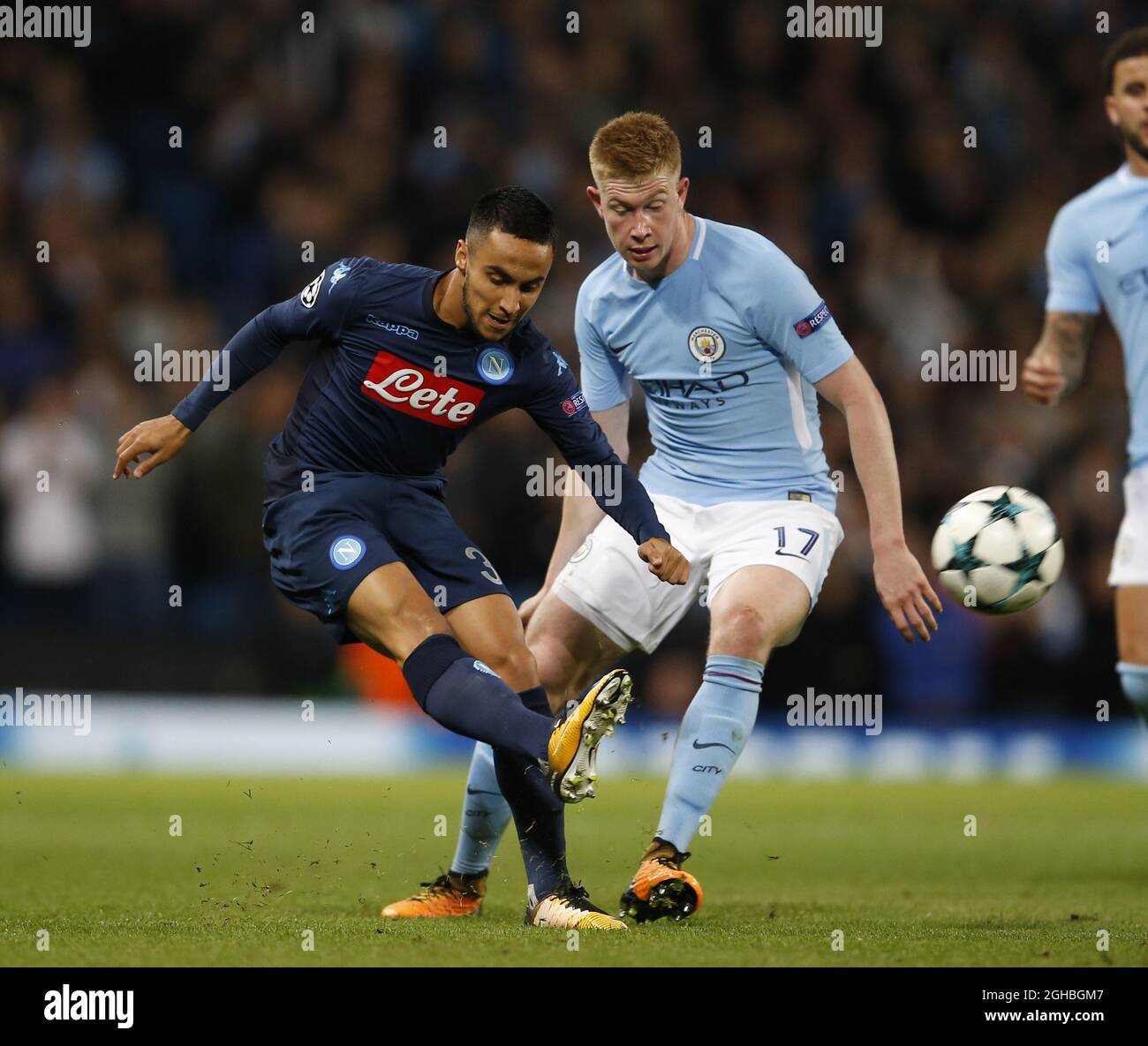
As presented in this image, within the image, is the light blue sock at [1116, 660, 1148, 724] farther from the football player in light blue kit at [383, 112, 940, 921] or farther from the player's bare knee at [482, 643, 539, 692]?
the player's bare knee at [482, 643, 539, 692]

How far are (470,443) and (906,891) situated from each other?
590 cm

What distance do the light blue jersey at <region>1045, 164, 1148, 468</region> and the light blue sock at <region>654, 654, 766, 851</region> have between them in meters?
1.45

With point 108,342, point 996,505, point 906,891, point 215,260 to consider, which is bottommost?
point 906,891

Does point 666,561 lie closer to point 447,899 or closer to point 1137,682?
point 447,899

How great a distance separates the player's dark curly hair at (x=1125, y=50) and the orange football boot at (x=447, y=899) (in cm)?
319

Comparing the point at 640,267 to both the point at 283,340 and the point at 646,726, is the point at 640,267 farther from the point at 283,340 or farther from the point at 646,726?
the point at 646,726

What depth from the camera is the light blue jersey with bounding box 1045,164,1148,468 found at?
5.54 meters

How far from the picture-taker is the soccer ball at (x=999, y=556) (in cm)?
548

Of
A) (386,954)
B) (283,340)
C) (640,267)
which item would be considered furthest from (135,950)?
(640,267)

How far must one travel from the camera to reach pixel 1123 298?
18.4ft

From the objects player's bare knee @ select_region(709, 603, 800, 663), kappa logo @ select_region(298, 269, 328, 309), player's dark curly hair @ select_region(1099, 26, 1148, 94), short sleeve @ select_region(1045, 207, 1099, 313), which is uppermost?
player's dark curly hair @ select_region(1099, 26, 1148, 94)

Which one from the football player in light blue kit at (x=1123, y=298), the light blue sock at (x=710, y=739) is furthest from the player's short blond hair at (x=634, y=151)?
the light blue sock at (x=710, y=739)

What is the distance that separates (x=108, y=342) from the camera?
12.5m

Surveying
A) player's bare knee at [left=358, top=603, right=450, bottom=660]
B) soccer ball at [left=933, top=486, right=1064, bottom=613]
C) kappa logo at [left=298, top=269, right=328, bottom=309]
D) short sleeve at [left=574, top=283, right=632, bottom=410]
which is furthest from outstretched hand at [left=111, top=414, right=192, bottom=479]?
soccer ball at [left=933, top=486, right=1064, bottom=613]
